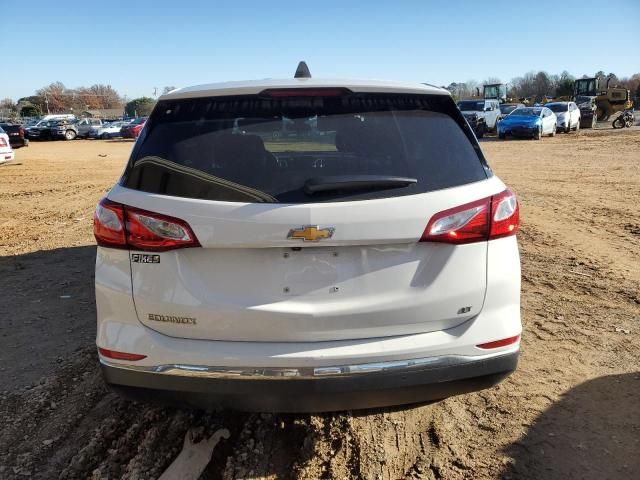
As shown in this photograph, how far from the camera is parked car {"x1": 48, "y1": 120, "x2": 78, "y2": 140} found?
Result: 4175cm

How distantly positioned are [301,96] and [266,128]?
0.73 feet

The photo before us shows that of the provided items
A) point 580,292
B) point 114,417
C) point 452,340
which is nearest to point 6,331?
point 114,417

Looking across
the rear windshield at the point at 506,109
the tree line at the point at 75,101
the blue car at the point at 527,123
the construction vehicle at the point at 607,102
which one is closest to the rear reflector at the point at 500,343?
the blue car at the point at 527,123

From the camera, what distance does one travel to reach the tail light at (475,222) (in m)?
2.30

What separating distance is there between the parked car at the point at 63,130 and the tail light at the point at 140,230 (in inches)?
1765

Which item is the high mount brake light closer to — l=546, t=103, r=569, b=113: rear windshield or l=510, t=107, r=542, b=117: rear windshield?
l=510, t=107, r=542, b=117: rear windshield

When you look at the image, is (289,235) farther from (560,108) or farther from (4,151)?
(560,108)

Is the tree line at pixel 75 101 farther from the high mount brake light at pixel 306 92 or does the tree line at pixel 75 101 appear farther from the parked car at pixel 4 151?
the high mount brake light at pixel 306 92

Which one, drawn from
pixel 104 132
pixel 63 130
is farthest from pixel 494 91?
pixel 63 130

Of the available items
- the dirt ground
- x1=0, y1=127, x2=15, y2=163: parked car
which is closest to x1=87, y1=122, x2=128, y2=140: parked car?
x1=0, y1=127, x2=15, y2=163: parked car

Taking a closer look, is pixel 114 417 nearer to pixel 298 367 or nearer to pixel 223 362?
pixel 223 362

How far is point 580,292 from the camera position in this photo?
199 inches

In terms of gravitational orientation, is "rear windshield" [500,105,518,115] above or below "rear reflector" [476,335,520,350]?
above

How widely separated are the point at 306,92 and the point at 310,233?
726 mm
